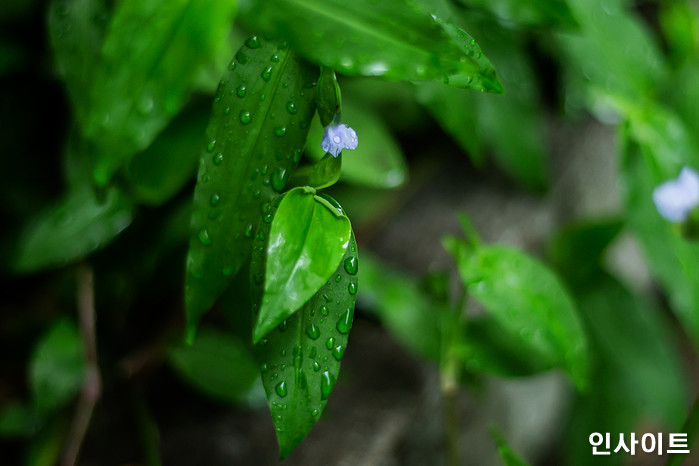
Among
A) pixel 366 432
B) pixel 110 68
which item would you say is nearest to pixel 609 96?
pixel 366 432

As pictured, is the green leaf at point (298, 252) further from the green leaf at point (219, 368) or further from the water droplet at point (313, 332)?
the green leaf at point (219, 368)

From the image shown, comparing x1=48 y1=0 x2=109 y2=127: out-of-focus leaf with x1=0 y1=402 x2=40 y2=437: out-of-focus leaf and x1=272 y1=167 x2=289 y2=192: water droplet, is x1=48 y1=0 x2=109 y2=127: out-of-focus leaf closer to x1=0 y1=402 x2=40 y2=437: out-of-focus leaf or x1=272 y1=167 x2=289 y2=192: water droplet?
x1=272 y1=167 x2=289 y2=192: water droplet

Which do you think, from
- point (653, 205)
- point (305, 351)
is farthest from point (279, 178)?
point (653, 205)

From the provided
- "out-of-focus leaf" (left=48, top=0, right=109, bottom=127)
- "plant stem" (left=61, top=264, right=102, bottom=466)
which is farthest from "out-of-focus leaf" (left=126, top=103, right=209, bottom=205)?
"plant stem" (left=61, top=264, right=102, bottom=466)

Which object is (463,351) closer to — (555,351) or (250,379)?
(555,351)

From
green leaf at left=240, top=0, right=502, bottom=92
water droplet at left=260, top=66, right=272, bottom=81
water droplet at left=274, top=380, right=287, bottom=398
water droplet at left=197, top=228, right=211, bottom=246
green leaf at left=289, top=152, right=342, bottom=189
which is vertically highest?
green leaf at left=240, top=0, right=502, bottom=92

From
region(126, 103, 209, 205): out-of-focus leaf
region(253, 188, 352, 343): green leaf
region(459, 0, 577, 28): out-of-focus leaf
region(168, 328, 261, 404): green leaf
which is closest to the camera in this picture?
region(253, 188, 352, 343): green leaf
